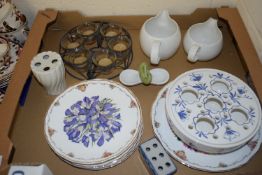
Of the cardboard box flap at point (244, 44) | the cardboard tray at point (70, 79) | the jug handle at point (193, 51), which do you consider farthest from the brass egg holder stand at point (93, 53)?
the cardboard box flap at point (244, 44)

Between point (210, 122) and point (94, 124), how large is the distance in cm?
23

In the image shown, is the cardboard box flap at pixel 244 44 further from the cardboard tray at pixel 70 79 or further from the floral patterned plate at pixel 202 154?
the floral patterned plate at pixel 202 154

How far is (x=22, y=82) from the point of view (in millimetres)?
671

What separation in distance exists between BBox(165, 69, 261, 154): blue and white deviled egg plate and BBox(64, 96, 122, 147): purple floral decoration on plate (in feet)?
0.39

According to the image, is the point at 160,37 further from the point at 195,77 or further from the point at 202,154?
the point at 202,154

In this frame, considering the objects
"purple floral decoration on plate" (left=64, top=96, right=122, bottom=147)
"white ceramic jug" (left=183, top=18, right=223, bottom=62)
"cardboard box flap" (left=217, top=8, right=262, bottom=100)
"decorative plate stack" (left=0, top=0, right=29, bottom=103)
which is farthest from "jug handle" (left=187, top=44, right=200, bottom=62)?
"decorative plate stack" (left=0, top=0, right=29, bottom=103)

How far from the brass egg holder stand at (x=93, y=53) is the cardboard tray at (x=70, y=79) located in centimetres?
3

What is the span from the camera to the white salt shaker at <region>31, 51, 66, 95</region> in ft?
2.07

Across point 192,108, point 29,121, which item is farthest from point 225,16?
point 29,121

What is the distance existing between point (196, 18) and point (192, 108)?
0.31m

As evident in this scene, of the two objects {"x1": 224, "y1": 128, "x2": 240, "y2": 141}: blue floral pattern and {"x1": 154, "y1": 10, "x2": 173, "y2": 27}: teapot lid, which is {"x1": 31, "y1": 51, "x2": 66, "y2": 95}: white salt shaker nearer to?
{"x1": 154, "y1": 10, "x2": 173, "y2": 27}: teapot lid

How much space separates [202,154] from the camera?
595mm

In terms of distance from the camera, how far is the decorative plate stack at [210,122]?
22.1 inches

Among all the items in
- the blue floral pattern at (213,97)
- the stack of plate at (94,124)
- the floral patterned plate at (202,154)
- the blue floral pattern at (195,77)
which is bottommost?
the floral patterned plate at (202,154)
